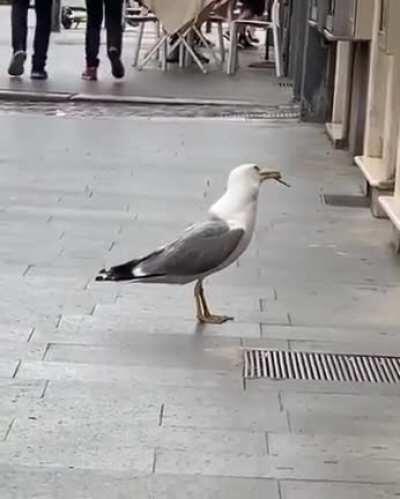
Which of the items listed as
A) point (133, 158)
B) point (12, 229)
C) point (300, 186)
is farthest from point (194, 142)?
point (12, 229)

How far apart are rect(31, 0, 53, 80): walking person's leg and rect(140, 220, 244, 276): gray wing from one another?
27.8 feet

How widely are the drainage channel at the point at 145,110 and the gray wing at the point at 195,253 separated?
6.75 meters

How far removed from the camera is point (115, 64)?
1457cm

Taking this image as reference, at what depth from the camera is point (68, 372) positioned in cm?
494

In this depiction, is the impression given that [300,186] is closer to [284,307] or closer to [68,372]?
[284,307]

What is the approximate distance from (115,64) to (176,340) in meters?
9.45

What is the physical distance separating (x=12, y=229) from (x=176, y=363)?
2650 millimetres

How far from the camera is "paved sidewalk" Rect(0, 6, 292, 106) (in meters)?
13.5

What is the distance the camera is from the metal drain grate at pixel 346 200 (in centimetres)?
858

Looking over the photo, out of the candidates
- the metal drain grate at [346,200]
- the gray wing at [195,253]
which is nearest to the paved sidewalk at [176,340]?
the metal drain grate at [346,200]

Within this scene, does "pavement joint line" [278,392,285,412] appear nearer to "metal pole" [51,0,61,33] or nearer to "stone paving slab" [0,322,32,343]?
"stone paving slab" [0,322,32,343]

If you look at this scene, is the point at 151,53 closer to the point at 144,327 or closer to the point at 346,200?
the point at 346,200

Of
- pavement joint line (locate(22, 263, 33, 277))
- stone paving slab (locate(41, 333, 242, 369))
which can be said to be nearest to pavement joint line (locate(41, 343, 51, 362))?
stone paving slab (locate(41, 333, 242, 369))

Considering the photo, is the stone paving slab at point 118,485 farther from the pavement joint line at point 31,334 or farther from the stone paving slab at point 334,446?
the pavement joint line at point 31,334
